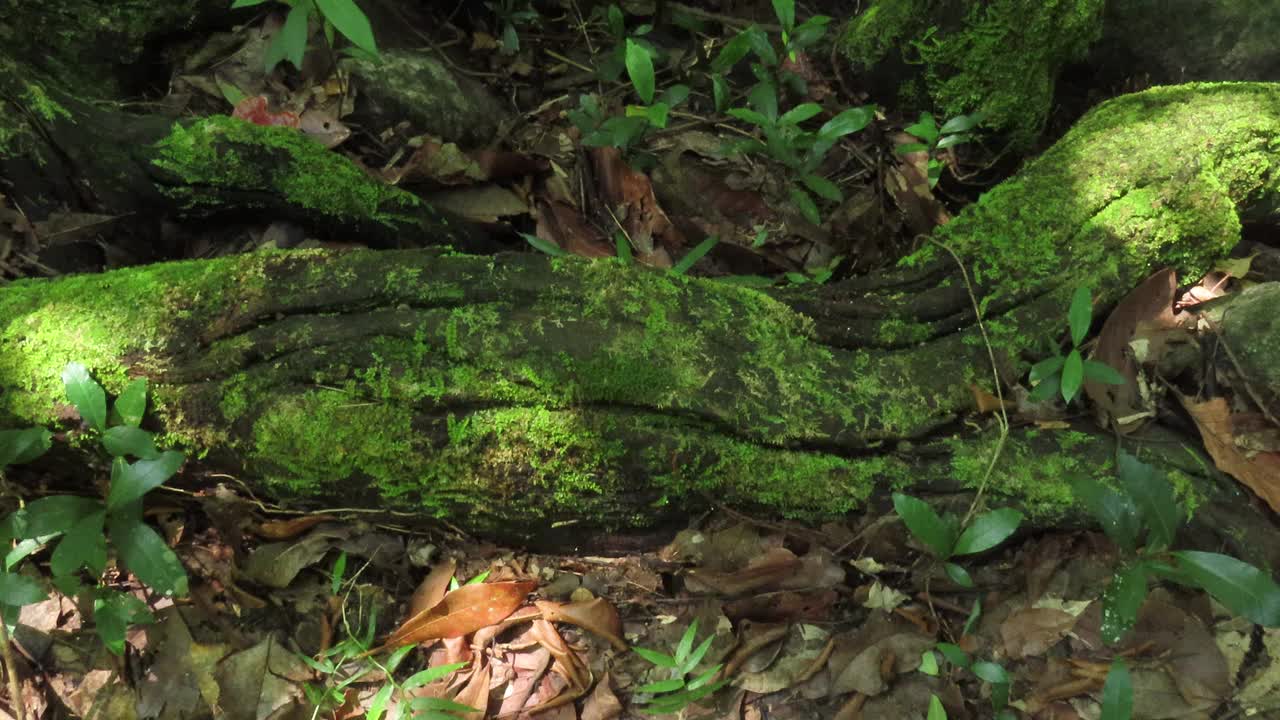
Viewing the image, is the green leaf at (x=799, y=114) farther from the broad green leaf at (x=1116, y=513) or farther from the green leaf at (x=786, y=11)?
the broad green leaf at (x=1116, y=513)

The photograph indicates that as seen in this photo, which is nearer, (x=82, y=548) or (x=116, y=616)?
(x=82, y=548)

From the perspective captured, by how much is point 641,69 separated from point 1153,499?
85.6 inches

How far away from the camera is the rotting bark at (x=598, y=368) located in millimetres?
2010

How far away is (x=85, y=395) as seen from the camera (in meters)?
1.92

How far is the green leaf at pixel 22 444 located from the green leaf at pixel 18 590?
28 cm

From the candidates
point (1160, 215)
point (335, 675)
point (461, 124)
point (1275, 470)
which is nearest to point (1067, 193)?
point (1160, 215)

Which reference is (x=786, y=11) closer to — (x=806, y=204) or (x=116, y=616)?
(x=806, y=204)

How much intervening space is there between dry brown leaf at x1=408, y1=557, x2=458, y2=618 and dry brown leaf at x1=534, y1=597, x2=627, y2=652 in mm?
289

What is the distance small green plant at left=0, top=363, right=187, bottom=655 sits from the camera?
186 cm

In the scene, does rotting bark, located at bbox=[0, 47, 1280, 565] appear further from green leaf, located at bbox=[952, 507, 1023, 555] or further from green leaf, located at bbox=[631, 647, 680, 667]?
green leaf, located at bbox=[631, 647, 680, 667]

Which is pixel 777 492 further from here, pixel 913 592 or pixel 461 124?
pixel 461 124

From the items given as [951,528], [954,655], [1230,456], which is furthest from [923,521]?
[1230,456]

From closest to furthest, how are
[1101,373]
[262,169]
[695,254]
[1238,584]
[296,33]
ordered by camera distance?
[1238,584] < [1101,373] < [296,33] < [262,169] < [695,254]

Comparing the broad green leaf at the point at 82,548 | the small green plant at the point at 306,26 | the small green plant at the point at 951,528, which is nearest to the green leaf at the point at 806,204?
the small green plant at the point at 951,528
